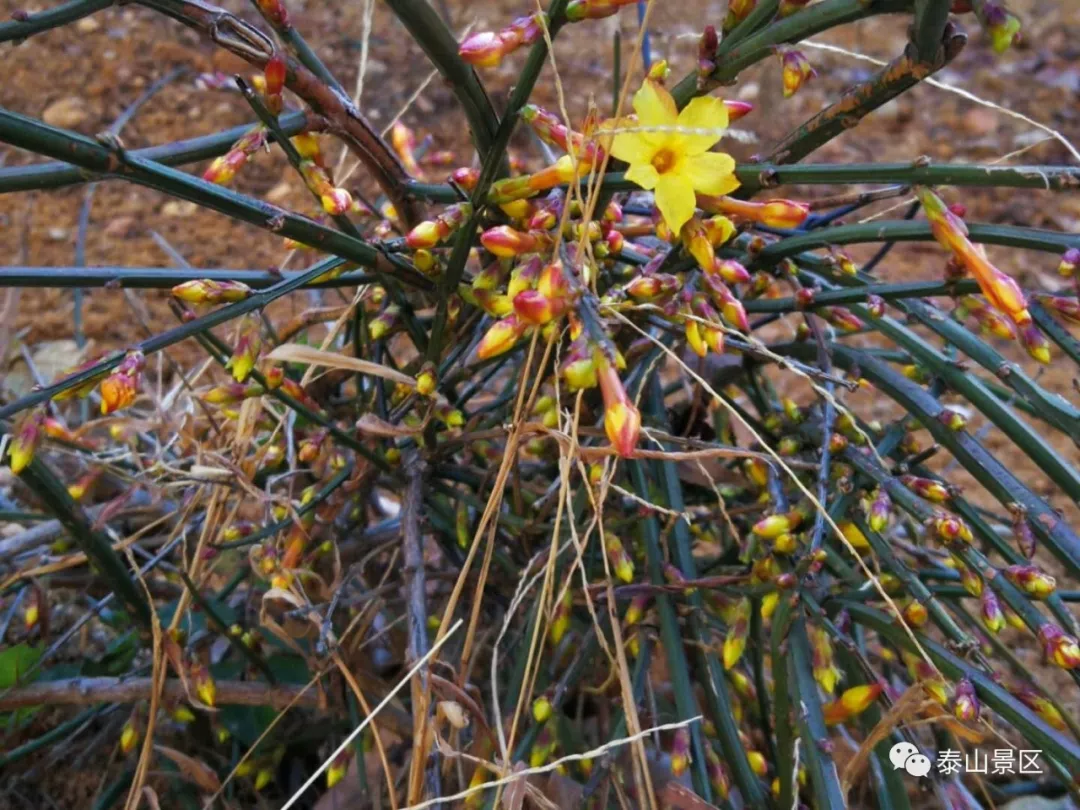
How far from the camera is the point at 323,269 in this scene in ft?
3.25

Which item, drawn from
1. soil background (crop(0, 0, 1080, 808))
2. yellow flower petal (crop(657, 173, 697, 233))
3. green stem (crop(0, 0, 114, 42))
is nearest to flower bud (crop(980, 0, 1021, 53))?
yellow flower petal (crop(657, 173, 697, 233))

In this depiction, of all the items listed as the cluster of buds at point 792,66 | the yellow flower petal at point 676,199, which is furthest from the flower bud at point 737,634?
the cluster of buds at point 792,66

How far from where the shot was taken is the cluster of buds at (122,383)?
84 centimetres

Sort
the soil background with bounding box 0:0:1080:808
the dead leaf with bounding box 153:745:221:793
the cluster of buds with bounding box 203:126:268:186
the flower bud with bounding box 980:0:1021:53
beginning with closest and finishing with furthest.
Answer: the flower bud with bounding box 980:0:1021:53 < the cluster of buds with bounding box 203:126:268:186 < the dead leaf with bounding box 153:745:221:793 < the soil background with bounding box 0:0:1080:808

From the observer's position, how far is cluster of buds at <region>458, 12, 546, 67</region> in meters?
0.85

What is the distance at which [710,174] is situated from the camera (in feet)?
2.88

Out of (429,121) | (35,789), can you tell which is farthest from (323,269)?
(429,121)

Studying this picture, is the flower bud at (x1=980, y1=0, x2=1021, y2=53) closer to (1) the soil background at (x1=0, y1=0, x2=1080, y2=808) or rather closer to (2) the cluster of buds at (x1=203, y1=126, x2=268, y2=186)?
(2) the cluster of buds at (x1=203, y1=126, x2=268, y2=186)

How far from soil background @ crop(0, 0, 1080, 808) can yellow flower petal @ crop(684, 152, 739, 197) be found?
61.4 inches

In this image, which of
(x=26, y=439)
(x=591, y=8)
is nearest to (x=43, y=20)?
(x=26, y=439)

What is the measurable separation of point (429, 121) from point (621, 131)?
2.50m

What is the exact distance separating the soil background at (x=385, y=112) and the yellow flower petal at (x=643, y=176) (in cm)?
158

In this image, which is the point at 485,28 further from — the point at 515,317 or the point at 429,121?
the point at 515,317

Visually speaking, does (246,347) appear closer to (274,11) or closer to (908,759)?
(274,11)
